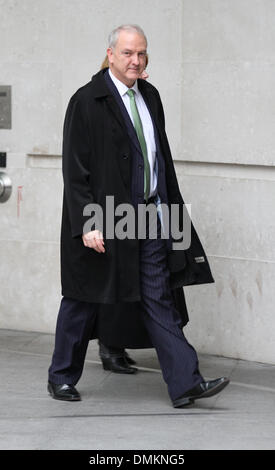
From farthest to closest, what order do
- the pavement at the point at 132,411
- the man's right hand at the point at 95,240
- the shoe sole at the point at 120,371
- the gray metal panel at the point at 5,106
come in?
the gray metal panel at the point at 5,106 → the shoe sole at the point at 120,371 → the man's right hand at the point at 95,240 → the pavement at the point at 132,411

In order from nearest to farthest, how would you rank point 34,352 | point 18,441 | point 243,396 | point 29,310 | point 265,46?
point 18,441 → point 243,396 → point 265,46 → point 34,352 → point 29,310

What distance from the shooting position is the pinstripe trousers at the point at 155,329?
5.87 m

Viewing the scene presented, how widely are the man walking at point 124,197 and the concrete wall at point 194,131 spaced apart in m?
1.00

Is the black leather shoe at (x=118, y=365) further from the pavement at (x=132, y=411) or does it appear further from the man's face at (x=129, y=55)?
the man's face at (x=129, y=55)

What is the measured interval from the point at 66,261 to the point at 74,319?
310 millimetres

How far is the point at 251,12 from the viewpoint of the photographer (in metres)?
6.75

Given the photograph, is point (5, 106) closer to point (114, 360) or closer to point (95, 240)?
Result: point (114, 360)

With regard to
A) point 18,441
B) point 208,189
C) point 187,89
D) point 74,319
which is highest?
point 187,89

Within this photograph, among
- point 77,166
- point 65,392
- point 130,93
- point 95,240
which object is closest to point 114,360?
point 65,392

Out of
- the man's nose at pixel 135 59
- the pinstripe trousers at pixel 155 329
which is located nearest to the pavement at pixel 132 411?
the pinstripe trousers at pixel 155 329

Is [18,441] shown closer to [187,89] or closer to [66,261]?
[66,261]

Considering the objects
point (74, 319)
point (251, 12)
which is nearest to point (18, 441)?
point (74, 319)

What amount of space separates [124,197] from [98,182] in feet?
0.52

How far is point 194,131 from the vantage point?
7.06 m
